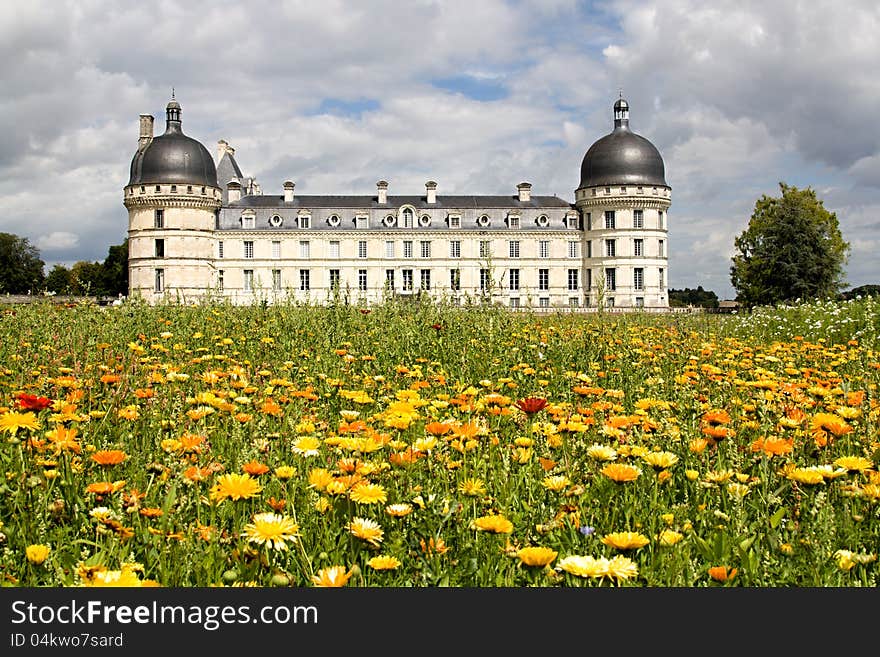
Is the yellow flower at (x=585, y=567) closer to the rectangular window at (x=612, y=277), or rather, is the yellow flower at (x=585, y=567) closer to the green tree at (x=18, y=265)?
the rectangular window at (x=612, y=277)

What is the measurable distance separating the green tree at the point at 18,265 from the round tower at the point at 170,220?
2760 cm

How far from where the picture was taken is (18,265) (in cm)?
7656

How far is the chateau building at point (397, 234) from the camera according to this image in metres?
51.6

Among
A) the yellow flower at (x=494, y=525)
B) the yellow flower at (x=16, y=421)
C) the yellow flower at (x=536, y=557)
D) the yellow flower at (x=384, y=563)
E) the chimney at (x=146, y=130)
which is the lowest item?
the yellow flower at (x=384, y=563)

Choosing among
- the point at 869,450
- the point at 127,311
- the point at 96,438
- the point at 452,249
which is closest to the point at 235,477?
the point at 96,438

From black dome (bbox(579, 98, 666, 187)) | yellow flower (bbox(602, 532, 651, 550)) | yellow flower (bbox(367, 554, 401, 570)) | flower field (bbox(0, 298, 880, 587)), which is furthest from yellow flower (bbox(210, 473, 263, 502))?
black dome (bbox(579, 98, 666, 187))

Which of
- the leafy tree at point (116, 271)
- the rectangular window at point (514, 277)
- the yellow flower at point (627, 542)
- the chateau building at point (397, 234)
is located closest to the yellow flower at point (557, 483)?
the yellow flower at point (627, 542)

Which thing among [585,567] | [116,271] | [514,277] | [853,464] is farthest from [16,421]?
[116,271]

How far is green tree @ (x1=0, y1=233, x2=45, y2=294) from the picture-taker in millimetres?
74000

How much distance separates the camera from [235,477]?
2154 millimetres

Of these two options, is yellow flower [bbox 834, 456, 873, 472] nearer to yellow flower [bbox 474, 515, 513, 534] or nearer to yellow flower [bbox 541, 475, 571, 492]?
yellow flower [bbox 541, 475, 571, 492]

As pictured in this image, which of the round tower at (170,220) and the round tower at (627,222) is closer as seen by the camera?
the round tower at (170,220)

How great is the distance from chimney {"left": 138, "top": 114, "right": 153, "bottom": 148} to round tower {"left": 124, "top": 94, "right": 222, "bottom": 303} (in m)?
9.51

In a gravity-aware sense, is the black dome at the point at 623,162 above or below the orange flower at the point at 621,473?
above
